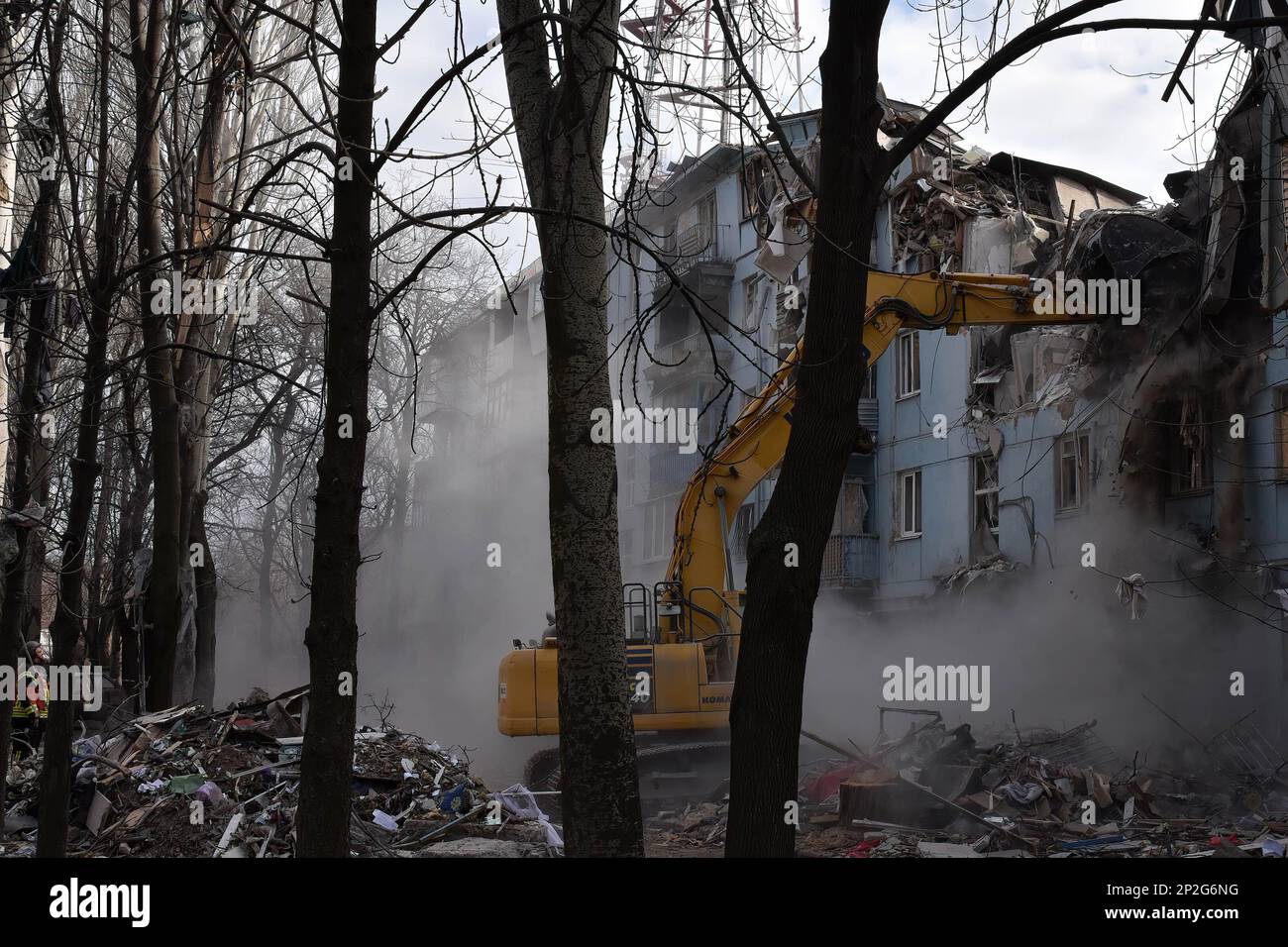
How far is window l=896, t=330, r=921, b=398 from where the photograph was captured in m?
28.8

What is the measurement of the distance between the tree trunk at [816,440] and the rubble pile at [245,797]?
4.55 m

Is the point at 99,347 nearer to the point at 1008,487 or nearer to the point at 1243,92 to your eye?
the point at 1243,92

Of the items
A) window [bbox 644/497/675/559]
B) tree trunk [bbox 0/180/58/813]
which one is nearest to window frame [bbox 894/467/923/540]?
window [bbox 644/497/675/559]

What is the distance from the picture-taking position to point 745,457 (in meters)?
14.7

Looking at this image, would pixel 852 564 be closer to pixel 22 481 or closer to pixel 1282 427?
pixel 1282 427

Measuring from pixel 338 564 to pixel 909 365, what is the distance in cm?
A: 2548

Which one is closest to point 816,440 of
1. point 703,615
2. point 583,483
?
point 583,483

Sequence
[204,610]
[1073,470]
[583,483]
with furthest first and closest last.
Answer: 1. [1073,470]
2. [204,610]
3. [583,483]

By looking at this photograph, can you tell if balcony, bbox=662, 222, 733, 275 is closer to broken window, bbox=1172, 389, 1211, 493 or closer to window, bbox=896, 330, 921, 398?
window, bbox=896, 330, 921, 398

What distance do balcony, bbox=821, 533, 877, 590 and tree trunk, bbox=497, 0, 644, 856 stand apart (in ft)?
77.7

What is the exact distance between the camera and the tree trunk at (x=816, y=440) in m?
5.53
